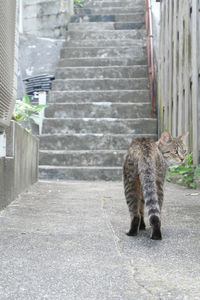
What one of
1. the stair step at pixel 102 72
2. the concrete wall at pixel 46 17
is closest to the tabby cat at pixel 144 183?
the stair step at pixel 102 72

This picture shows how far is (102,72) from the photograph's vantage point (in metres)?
8.82

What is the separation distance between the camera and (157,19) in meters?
9.02

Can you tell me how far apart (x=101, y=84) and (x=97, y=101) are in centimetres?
52

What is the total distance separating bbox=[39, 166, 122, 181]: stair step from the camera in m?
6.52

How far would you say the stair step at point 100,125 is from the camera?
7.51 meters

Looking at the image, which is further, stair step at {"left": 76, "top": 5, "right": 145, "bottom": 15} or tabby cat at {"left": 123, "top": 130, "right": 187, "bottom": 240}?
stair step at {"left": 76, "top": 5, "right": 145, "bottom": 15}

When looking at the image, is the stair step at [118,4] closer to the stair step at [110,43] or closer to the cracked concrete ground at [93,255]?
the stair step at [110,43]

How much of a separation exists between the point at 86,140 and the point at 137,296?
19.2 feet

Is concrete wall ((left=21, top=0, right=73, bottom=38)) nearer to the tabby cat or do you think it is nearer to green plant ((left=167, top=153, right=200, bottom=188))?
green plant ((left=167, top=153, right=200, bottom=188))

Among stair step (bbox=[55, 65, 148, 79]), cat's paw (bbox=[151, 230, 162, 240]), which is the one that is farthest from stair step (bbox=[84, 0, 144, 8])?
cat's paw (bbox=[151, 230, 162, 240])

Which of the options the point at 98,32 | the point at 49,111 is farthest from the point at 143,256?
the point at 98,32

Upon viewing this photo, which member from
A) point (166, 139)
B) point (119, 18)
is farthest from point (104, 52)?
point (166, 139)

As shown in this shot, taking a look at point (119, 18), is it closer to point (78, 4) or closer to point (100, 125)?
point (78, 4)

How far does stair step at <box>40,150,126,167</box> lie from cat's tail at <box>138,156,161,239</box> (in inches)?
168
